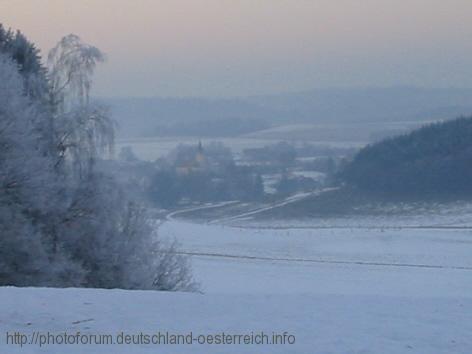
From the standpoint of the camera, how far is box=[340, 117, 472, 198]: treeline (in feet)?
180

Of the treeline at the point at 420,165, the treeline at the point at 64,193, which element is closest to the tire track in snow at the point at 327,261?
the treeline at the point at 64,193

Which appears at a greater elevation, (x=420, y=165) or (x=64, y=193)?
(x=64, y=193)

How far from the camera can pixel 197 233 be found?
4234 cm

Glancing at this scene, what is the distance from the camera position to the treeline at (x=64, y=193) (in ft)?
72.6

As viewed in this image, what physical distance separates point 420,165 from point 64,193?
36.2 meters

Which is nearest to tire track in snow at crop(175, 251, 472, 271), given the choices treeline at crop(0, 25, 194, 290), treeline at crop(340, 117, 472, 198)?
treeline at crop(0, 25, 194, 290)

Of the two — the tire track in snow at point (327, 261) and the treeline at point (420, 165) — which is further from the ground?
the treeline at point (420, 165)

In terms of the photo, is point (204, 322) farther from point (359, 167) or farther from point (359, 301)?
point (359, 167)

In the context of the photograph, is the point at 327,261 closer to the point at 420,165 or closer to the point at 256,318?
the point at 256,318

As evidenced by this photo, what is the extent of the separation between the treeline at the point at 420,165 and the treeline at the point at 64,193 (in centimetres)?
2981

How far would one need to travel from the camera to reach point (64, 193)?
2375 cm

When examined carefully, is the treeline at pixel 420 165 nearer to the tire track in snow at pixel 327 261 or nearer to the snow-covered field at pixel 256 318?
the tire track in snow at pixel 327 261

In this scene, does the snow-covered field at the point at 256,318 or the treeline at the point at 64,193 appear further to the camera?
the treeline at the point at 64,193

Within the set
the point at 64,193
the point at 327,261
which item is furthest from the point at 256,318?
the point at 327,261
